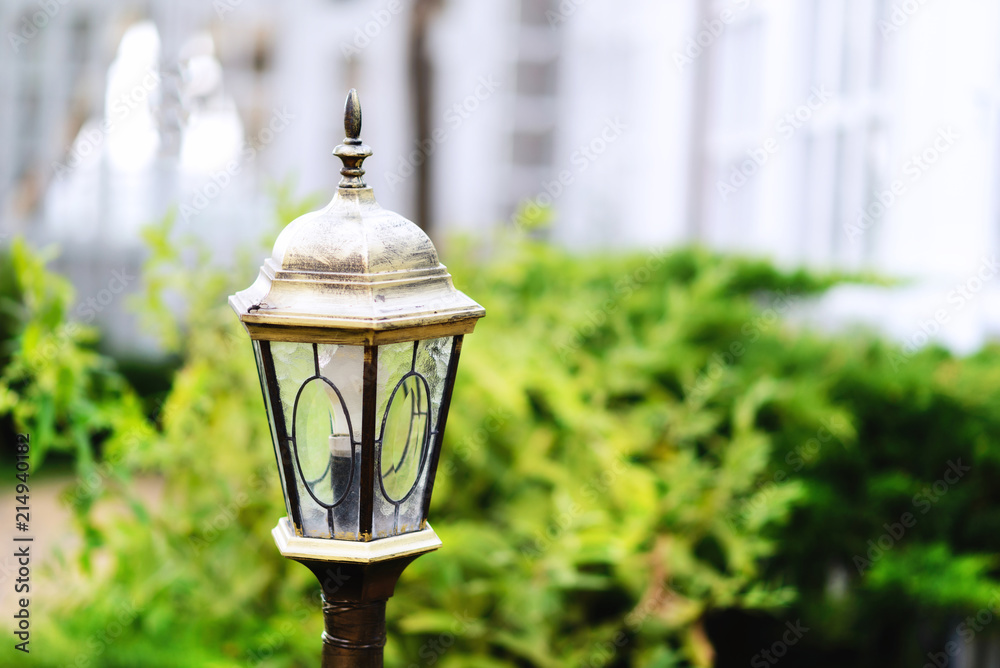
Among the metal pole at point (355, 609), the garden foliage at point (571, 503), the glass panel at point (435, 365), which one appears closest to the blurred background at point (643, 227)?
the garden foliage at point (571, 503)

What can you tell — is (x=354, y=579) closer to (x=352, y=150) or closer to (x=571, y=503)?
(x=352, y=150)

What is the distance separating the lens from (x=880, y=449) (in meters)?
2.87

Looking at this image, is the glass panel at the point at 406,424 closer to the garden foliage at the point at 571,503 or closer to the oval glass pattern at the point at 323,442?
the oval glass pattern at the point at 323,442

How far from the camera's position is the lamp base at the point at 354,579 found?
1.28m

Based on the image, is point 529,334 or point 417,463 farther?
point 529,334

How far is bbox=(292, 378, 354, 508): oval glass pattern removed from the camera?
1273mm

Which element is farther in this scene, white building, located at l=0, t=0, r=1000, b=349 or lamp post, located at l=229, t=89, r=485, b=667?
white building, located at l=0, t=0, r=1000, b=349

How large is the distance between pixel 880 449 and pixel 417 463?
204 cm

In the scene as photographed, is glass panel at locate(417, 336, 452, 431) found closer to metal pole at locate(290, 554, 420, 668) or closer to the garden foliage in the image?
metal pole at locate(290, 554, 420, 668)

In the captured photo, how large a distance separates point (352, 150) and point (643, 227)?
221 inches

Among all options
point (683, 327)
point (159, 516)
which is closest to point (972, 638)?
point (683, 327)

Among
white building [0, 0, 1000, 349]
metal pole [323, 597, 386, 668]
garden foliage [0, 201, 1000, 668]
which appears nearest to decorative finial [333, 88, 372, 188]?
metal pole [323, 597, 386, 668]

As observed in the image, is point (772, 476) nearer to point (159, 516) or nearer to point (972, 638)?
point (972, 638)

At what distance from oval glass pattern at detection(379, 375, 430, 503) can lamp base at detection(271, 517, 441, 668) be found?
8 centimetres
